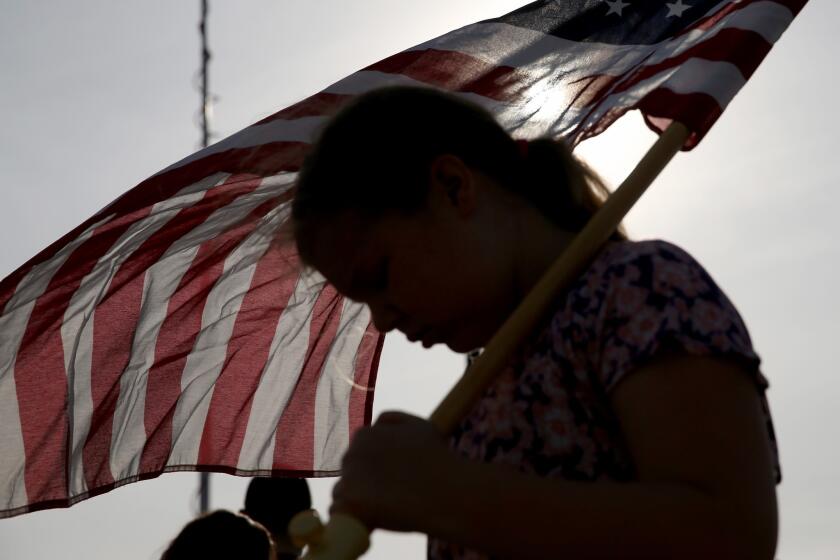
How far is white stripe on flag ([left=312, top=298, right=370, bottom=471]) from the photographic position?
396 cm

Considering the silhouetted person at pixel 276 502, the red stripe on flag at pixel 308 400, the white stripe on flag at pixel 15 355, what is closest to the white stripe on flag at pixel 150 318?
the white stripe on flag at pixel 15 355

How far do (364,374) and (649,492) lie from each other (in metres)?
2.64

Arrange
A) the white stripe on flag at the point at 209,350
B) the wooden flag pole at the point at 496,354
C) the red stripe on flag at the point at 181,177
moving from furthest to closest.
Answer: the white stripe on flag at the point at 209,350
the red stripe on flag at the point at 181,177
the wooden flag pole at the point at 496,354

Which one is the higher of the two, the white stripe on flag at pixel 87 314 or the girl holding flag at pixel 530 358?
the girl holding flag at pixel 530 358

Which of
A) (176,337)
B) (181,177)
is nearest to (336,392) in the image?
(176,337)

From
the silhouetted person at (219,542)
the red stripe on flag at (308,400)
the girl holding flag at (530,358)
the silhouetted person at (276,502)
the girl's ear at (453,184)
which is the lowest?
the silhouetted person at (276,502)

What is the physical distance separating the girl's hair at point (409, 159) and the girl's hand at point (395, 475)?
40cm

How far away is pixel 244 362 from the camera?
3994 mm

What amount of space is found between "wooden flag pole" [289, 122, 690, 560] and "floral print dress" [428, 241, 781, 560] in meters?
0.10

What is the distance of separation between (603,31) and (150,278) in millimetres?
1649

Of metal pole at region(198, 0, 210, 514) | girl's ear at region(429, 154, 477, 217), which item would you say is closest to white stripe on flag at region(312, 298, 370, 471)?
girl's ear at region(429, 154, 477, 217)

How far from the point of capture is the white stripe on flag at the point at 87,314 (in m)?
3.86

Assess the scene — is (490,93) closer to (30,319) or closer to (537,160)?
(30,319)

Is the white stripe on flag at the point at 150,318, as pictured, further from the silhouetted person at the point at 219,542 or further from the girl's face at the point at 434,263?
the girl's face at the point at 434,263
